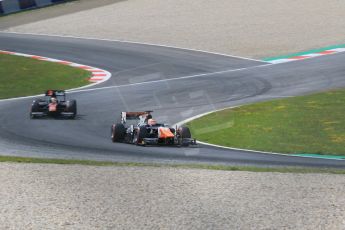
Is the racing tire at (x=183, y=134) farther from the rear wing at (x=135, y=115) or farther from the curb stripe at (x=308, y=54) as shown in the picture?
the curb stripe at (x=308, y=54)

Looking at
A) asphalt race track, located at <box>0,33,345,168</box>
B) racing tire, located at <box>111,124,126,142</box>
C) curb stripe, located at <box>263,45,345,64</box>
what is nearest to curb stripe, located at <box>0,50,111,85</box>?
asphalt race track, located at <box>0,33,345,168</box>

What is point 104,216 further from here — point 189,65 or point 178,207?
point 189,65

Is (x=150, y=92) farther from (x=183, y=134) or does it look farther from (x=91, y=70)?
(x=183, y=134)

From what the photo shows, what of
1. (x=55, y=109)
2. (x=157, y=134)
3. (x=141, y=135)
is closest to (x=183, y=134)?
(x=157, y=134)

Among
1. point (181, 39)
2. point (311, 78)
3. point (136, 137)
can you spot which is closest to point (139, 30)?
point (181, 39)

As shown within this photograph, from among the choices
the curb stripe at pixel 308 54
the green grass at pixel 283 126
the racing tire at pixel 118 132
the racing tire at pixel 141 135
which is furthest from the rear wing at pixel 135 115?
the curb stripe at pixel 308 54

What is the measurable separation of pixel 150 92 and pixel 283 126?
319 inches

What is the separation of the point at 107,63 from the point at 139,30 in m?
7.40

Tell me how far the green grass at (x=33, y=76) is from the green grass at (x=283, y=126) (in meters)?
8.18

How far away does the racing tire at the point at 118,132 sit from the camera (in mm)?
21938

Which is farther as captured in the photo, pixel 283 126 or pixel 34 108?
pixel 34 108

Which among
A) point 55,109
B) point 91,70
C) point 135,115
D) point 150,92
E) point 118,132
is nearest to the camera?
point 118,132

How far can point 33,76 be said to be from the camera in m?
34.2

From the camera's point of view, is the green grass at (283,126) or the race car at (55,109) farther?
the race car at (55,109)
